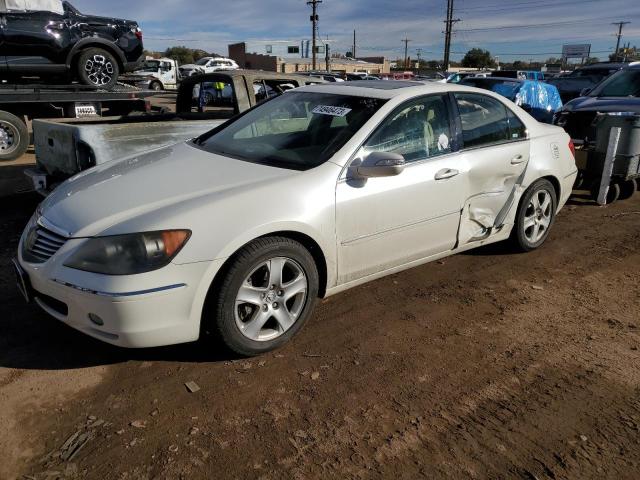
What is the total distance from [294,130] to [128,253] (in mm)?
1802

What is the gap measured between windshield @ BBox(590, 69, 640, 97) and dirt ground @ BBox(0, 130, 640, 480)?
5.67 meters

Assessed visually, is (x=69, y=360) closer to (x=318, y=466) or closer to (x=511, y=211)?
(x=318, y=466)

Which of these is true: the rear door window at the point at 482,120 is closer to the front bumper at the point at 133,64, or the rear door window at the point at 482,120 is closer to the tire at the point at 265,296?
the tire at the point at 265,296

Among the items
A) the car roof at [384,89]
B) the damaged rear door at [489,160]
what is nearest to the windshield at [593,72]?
the damaged rear door at [489,160]

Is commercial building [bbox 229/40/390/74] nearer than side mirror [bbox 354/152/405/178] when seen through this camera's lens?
No

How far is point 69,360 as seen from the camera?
314 cm

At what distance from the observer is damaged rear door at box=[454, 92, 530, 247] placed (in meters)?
4.16

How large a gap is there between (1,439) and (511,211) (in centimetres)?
397

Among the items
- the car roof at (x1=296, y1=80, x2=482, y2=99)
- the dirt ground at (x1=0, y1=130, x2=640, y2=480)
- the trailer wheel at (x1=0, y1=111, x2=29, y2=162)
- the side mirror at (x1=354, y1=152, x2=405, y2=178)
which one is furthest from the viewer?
the trailer wheel at (x1=0, y1=111, x2=29, y2=162)

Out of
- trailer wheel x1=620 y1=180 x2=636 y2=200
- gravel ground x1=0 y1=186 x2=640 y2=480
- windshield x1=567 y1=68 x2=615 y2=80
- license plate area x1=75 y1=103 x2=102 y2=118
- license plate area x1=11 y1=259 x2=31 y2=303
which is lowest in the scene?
gravel ground x1=0 y1=186 x2=640 y2=480

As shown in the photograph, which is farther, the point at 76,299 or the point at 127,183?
the point at 127,183

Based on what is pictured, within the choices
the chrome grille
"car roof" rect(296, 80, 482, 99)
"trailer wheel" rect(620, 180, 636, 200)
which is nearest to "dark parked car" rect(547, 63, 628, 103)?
"trailer wheel" rect(620, 180, 636, 200)

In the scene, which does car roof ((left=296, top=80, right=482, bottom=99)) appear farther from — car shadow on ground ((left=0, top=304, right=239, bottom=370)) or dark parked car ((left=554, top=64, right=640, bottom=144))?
dark parked car ((left=554, top=64, right=640, bottom=144))

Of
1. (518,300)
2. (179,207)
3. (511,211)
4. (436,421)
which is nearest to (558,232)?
(511,211)
